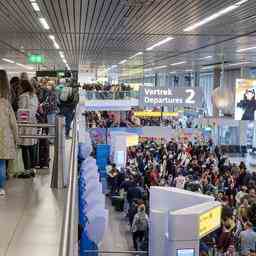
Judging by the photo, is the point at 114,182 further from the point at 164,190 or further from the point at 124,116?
the point at 124,116

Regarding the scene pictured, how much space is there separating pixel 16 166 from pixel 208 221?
422 cm

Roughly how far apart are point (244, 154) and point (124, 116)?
8.78 metres

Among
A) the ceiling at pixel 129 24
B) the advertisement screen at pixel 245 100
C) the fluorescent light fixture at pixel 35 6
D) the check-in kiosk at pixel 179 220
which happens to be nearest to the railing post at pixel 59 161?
the check-in kiosk at pixel 179 220

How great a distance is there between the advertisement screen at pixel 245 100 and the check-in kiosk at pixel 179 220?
32.3ft

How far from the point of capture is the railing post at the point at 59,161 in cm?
627

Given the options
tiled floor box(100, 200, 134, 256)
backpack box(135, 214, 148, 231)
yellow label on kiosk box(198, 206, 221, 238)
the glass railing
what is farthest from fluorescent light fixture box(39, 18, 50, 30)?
the glass railing

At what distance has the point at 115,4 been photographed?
1077 cm

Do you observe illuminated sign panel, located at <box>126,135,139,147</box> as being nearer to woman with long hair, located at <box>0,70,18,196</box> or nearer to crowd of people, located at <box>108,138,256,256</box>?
crowd of people, located at <box>108,138,256,256</box>

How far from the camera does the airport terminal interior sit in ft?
16.8

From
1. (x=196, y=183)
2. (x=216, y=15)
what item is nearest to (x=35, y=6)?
(x=216, y=15)

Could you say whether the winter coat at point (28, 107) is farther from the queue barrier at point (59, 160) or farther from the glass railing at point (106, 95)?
the glass railing at point (106, 95)

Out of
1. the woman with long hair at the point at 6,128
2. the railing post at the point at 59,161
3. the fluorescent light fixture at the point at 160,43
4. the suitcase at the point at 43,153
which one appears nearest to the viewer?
the woman with long hair at the point at 6,128

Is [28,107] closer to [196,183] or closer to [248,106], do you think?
[196,183]

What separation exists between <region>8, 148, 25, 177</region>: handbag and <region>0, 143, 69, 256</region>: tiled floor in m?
0.15
